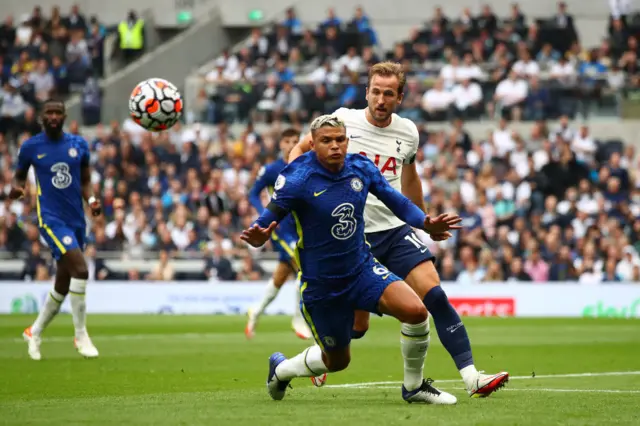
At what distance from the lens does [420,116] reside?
29641mm

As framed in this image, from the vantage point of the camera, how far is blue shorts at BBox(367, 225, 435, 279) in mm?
9609

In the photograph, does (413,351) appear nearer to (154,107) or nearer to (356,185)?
(356,185)

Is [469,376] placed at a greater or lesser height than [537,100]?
lesser

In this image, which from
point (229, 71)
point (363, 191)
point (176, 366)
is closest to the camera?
point (363, 191)

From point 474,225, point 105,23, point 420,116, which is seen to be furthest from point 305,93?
point 105,23

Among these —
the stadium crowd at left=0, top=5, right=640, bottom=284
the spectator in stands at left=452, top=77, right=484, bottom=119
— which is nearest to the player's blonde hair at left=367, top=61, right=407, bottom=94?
the stadium crowd at left=0, top=5, right=640, bottom=284

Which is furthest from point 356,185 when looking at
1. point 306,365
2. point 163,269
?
point 163,269

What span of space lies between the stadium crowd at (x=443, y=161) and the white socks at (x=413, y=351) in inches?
641

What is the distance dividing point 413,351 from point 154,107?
19.1ft

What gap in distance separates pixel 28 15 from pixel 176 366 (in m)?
27.2

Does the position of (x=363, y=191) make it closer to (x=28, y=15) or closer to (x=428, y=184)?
(x=428, y=184)

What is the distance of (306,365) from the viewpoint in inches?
356

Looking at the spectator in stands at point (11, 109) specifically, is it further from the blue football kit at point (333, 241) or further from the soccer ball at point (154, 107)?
the blue football kit at point (333, 241)

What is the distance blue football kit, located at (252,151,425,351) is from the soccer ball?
210 inches
